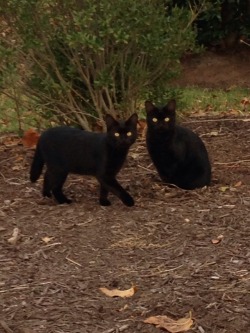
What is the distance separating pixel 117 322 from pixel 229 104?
8072 millimetres

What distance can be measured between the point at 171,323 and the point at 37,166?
10.1ft

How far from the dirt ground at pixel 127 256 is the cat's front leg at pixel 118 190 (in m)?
0.06

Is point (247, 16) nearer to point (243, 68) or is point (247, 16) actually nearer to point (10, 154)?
point (243, 68)

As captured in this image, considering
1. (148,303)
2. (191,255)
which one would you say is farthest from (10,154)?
(148,303)

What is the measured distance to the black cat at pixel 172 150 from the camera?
7211 millimetres

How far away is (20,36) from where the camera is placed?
792cm

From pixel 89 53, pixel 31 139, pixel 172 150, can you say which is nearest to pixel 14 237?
pixel 172 150

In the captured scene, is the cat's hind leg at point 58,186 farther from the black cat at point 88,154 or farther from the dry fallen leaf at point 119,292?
the dry fallen leaf at point 119,292

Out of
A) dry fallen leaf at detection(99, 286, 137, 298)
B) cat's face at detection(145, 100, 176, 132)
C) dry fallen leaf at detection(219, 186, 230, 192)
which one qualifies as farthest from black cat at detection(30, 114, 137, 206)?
dry fallen leaf at detection(99, 286, 137, 298)

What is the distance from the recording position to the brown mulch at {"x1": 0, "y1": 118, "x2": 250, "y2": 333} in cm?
437

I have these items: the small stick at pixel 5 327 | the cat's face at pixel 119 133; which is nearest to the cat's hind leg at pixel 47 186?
the cat's face at pixel 119 133

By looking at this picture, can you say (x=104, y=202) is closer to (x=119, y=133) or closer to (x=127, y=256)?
(x=119, y=133)

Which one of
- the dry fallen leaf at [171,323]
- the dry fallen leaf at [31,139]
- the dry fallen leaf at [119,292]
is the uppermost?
the dry fallen leaf at [171,323]

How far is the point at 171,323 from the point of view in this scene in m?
4.21
